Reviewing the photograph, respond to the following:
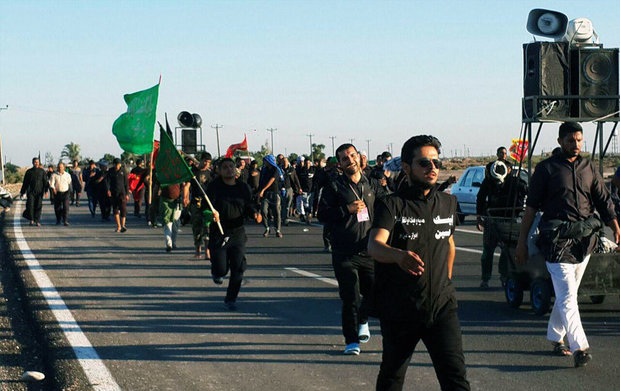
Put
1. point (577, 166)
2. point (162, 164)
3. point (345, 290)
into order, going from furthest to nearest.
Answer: point (162, 164)
point (345, 290)
point (577, 166)

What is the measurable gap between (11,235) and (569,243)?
17638 millimetres

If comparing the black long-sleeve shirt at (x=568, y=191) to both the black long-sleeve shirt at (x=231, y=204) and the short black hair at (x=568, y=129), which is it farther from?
the black long-sleeve shirt at (x=231, y=204)

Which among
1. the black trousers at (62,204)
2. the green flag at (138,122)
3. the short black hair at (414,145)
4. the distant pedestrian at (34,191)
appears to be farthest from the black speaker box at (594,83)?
the distant pedestrian at (34,191)

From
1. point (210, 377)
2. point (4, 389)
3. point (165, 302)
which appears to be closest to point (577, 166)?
point (210, 377)

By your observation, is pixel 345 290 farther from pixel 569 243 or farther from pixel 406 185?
pixel 406 185

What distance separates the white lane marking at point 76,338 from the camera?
294 inches

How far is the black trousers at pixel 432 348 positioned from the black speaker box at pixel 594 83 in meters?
6.06

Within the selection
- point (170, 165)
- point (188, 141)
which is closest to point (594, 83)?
point (170, 165)

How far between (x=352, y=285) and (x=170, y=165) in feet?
14.1

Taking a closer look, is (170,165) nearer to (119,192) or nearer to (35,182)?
(119,192)

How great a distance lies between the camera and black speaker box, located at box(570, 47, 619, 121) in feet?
35.8

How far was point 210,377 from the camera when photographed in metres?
7.60

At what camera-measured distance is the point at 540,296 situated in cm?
1005

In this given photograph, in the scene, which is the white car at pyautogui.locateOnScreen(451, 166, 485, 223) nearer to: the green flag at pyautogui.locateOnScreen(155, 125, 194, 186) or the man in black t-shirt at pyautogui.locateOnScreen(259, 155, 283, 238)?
the man in black t-shirt at pyautogui.locateOnScreen(259, 155, 283, 238)
